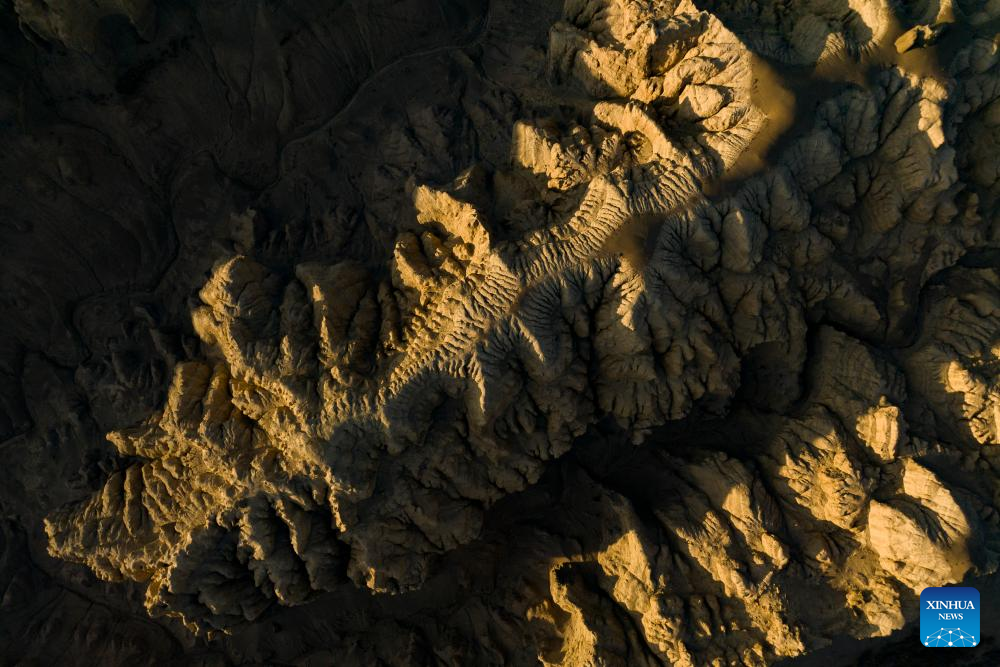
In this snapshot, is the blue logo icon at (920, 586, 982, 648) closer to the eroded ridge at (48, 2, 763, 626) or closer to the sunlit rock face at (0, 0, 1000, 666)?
the sunlit rock face at (0, 0, 1000, 666)

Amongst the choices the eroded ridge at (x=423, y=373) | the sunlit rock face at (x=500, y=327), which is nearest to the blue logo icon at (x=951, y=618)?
the sunlit rock face at (x=500, y=327)

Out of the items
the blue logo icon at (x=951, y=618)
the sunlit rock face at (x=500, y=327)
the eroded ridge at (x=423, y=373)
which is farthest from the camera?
the blue logo icon at (x=951, y=618)

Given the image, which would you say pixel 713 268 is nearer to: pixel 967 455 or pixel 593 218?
pixel 593 218

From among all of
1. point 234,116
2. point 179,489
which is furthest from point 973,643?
point 234,116

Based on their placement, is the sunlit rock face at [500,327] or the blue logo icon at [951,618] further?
the blue logo icon at [951,618]

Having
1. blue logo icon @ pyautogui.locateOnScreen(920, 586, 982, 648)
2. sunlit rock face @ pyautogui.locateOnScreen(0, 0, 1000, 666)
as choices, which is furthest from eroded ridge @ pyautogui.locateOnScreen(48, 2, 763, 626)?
blue logo icon @ pyautogui.locateOnScreen(920, 586, 982, 648)

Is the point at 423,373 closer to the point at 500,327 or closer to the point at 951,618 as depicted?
the point at 500,327

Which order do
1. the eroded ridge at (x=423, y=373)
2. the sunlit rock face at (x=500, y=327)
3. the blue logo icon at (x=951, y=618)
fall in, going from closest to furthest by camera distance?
the eroded ridge at (x=423, y=373)
the sunlit rock face at (x=500, y=327)
the blue logo icon at (x=951, y=618)

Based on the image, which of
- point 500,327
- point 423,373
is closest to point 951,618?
point 500,327

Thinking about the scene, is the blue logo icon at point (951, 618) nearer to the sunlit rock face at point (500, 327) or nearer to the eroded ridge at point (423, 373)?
the sunlit rock face at point (500, 327)
